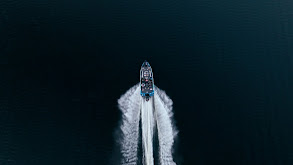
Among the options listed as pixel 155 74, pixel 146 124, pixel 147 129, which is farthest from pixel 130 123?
pixel 155 74

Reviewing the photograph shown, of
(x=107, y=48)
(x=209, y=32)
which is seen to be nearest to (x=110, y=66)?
(x=107, y=48)

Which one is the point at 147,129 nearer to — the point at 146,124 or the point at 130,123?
the point at 146,124

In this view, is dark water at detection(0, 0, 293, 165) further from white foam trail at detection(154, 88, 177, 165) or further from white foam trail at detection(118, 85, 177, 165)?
white foam trail at detection(118, 85, 177, 165)

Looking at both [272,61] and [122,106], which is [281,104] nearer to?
[272,61]

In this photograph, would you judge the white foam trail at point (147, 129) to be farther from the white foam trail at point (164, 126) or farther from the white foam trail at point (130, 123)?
the white foam trail at point (164, 126)

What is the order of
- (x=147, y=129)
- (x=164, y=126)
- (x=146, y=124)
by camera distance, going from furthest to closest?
(x=164, y=126)
(x=146, y=124)
(x=147, y=129)
